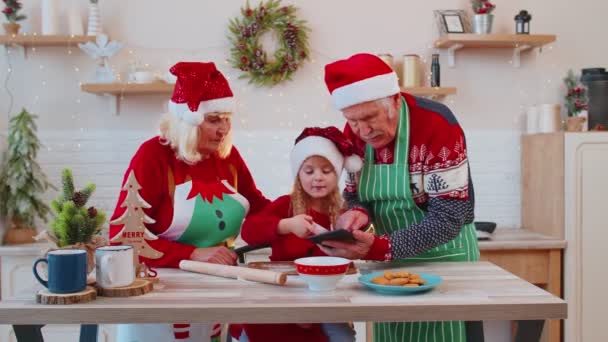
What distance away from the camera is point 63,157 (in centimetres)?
433

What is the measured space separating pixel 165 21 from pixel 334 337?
2792 millimetres

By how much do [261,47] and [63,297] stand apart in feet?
9.28

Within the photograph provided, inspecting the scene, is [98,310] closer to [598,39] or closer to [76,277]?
[76,277]

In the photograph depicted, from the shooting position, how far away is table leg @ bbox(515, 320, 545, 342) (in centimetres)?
177

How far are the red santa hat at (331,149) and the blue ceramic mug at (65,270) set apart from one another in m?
0.95

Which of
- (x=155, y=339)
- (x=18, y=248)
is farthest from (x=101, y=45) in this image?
(x=155, y=339)

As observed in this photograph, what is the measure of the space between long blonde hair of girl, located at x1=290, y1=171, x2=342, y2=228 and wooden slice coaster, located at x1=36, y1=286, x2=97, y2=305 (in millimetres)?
900

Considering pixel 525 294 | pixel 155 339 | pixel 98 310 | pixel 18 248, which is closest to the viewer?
pixel 98 310

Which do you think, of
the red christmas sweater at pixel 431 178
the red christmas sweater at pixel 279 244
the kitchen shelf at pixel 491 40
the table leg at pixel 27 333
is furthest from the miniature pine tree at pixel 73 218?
the kitchen shelf at pixel 491 40

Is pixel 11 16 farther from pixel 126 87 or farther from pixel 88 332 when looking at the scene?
pixel 88 332

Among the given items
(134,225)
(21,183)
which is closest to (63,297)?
(134,225)

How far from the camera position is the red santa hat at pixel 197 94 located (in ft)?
7.70

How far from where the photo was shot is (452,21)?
4.29 meters

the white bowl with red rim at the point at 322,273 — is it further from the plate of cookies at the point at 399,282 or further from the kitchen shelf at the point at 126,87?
the kitchen shelf at the point at 126,87
